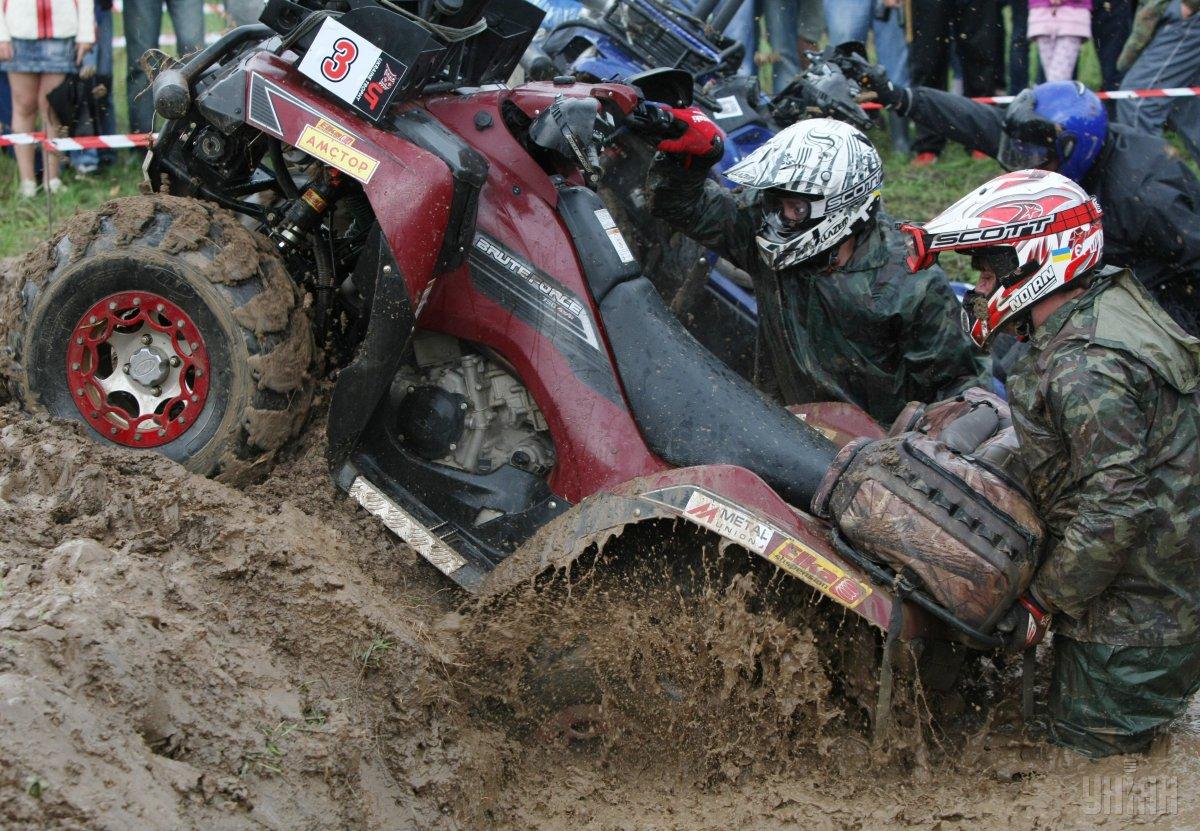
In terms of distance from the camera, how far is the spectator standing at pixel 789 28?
9727mm

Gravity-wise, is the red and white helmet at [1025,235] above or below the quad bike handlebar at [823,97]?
above

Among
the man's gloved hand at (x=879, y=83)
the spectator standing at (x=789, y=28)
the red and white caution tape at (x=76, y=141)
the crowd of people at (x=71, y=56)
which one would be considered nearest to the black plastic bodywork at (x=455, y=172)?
the man's gloved hand at (x=879, y=83)

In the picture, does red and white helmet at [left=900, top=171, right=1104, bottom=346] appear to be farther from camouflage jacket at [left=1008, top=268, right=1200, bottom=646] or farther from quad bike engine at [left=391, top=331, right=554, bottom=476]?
quad bike engine at [left=391, top=331, right=554, bottom=476]

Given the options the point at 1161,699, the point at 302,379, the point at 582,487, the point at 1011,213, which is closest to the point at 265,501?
the point at 302,379

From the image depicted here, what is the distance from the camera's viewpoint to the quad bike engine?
432 centimetres

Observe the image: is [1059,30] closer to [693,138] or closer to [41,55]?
[693,138]

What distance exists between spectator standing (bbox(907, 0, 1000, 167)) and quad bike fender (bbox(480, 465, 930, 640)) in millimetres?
6615

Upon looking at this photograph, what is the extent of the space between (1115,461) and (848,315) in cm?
168

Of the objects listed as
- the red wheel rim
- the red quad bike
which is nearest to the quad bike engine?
the red quad bike

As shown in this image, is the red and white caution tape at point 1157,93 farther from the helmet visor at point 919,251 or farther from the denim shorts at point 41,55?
the denim shorts at point 41,55

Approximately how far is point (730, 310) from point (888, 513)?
7.97 ft

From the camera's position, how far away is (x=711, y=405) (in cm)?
412

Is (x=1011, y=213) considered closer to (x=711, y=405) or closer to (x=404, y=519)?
(x=711, y=405)
